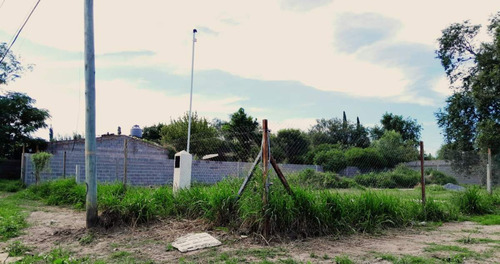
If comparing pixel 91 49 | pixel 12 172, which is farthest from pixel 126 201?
pixel 12 172

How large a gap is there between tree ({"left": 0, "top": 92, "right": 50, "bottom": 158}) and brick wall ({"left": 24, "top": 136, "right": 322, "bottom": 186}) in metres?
1.73

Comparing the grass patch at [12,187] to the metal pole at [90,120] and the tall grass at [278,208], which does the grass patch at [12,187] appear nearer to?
the tall grass at [278,208]

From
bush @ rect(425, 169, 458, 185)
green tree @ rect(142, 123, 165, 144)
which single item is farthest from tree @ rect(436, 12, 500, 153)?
green tree @ rect(142, 123, 165, 144)

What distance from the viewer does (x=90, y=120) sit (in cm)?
577

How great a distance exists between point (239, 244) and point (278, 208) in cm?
69

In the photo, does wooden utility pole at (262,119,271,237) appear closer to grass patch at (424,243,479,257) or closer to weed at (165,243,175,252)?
weed at (165,243,175,252)

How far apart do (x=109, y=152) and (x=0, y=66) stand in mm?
8556

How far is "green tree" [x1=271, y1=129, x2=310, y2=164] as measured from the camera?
9074mm

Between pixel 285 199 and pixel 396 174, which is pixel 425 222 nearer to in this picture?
pixel 285 199

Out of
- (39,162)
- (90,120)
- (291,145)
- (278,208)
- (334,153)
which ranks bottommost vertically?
(278,208)

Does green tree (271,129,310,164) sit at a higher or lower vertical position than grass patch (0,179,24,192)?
higher

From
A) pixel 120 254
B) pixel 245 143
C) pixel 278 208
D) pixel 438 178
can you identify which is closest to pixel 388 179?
pixel 245 143

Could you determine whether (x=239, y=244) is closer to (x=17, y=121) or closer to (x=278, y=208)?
A: (x=278, y=208)

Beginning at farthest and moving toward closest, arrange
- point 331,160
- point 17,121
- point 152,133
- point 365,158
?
point 152,133
point 17,121
point 331,160
point 365,158
